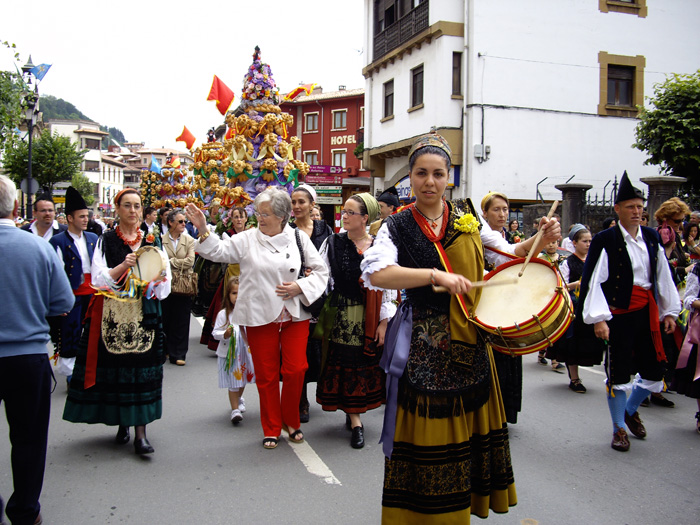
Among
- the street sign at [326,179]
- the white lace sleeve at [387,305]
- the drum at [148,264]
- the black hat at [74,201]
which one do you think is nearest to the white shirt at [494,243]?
the white lace sleeve at [387,305]

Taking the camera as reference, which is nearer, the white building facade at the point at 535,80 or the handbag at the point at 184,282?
the handbag at the point at 184,282

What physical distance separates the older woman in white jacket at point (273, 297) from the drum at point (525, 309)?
6.83 feet

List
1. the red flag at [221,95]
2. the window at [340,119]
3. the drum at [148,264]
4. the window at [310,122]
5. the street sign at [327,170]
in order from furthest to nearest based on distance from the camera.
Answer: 1. the window at [310,122]
2. the window at [340,119]
3. the street sign at [327,170]
4. the red flag at [221,95]
5. the drum at [148,264]

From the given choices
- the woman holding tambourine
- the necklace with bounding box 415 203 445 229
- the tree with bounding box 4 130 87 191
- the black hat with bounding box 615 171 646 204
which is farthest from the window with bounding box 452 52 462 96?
the tree with bounding box 4 130 87 191

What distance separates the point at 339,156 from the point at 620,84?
26241 mm

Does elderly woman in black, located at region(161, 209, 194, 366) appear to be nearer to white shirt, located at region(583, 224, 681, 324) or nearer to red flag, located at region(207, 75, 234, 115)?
red flag, located at region(207, 75, 234, 115)

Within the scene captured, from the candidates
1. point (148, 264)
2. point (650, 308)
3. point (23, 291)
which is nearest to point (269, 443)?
point (148, 264)

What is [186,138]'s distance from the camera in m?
18.2

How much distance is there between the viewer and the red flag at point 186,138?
18.1m

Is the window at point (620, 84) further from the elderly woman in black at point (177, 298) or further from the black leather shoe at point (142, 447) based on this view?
the black leather shoe at point (142, 447)

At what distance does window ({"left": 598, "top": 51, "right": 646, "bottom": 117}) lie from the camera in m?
21.2

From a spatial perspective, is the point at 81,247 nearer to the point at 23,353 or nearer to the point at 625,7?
the point at 23,353

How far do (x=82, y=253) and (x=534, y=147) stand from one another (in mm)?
17801

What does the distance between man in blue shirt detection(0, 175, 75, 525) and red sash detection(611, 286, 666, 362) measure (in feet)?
14.0
